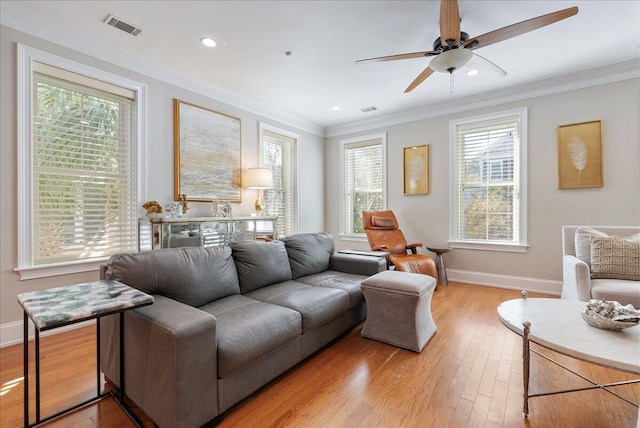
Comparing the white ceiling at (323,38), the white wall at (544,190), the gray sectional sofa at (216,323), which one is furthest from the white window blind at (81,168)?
the white wall at (544,190)

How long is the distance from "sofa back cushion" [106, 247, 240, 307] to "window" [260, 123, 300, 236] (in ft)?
8.27

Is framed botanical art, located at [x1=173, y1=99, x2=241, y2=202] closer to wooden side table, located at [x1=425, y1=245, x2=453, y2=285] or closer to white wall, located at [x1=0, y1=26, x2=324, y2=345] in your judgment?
white wall, located at [x1=0, y1=26, x2=324, y2=345]

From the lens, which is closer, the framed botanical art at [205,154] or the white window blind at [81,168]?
the white window blind at [81,168]

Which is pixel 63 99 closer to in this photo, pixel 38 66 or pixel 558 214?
pixel 38 66

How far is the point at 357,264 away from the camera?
3.02 m

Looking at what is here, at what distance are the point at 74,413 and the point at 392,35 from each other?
357cm

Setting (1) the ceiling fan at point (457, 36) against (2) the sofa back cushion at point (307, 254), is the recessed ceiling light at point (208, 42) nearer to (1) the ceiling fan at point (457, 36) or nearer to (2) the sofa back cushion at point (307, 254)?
(1) the ceiling fan at point (457, 36)

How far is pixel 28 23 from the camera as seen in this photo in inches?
93.8

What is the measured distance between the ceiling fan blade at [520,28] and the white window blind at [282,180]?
317 centimetres

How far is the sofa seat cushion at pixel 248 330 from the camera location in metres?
1.48

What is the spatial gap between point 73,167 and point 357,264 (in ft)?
9.47

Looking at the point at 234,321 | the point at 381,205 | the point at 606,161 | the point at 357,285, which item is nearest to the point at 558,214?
the point at 606,161

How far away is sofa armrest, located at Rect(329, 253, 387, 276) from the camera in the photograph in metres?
2.93

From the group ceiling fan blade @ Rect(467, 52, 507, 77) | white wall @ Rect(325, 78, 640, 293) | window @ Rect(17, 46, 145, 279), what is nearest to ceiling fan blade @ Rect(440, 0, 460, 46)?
ceiling fan blade @ Rect(467, 52, 507, 77)
